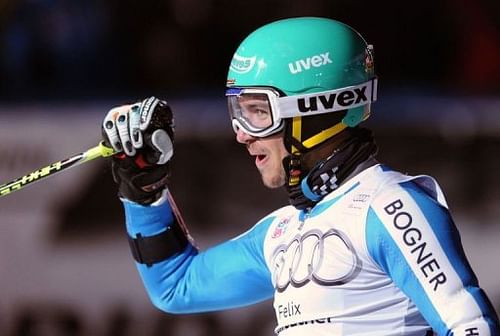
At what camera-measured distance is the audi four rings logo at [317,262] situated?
3.02m

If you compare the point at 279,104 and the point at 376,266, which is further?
the point at 279,104

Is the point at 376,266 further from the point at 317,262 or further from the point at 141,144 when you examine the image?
the point at 141,144

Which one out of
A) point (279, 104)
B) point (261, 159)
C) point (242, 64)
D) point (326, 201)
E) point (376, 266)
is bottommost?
point (376, 266)

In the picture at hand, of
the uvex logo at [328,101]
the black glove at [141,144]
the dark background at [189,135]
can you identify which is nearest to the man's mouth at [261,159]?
the uvex logo at [328,101]

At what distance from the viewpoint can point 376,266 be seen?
299cm

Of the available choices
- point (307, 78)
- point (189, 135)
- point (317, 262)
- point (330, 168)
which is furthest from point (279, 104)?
point (189, 135)

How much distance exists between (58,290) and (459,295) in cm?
294

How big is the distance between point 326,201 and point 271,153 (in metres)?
0.18

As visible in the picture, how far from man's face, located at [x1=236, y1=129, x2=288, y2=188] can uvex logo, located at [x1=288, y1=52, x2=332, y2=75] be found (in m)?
0.17

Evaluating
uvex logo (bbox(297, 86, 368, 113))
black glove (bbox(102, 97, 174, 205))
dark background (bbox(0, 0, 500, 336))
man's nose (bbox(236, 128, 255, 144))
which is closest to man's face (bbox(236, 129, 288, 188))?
man's nose (bbox(236, 128, 255, 144))

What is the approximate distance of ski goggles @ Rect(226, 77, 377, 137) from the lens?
3160mm

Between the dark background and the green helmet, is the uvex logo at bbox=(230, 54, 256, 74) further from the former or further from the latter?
the dark background

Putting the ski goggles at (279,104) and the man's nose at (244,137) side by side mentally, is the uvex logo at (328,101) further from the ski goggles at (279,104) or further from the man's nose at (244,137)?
the man's nose at (244,137)

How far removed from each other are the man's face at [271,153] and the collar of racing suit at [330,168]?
0.06 ft
